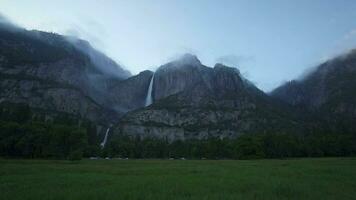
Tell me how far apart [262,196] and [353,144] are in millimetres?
158210

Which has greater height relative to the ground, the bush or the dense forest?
the dense forest

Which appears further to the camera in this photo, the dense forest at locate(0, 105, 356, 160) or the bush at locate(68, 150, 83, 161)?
the dense forest at locate(0, 105, 356, 160)

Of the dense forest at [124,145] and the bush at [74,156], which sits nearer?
the bush at [74,156]

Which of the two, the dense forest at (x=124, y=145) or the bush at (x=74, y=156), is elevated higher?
the dense forest at (x=124, y=145)

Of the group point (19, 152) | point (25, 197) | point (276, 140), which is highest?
point (276, 140)

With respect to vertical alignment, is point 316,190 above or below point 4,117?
below

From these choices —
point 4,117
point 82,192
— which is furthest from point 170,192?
point 4,117

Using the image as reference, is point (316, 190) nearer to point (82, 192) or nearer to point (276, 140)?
point (82, 192)

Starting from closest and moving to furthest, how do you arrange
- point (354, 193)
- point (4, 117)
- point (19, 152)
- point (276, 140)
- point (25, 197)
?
1. point (25, 197)
2. point (354, 193)
3. point (19, 152)
4. point (4, 117)
5. point (276, 140)

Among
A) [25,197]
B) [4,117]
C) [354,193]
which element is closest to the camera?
[25,197]

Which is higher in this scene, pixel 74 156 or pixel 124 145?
pixel 124 145

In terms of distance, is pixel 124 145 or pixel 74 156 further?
pixel 124 145

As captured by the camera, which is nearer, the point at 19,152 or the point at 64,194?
the point at 64,194

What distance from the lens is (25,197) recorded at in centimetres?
2372
